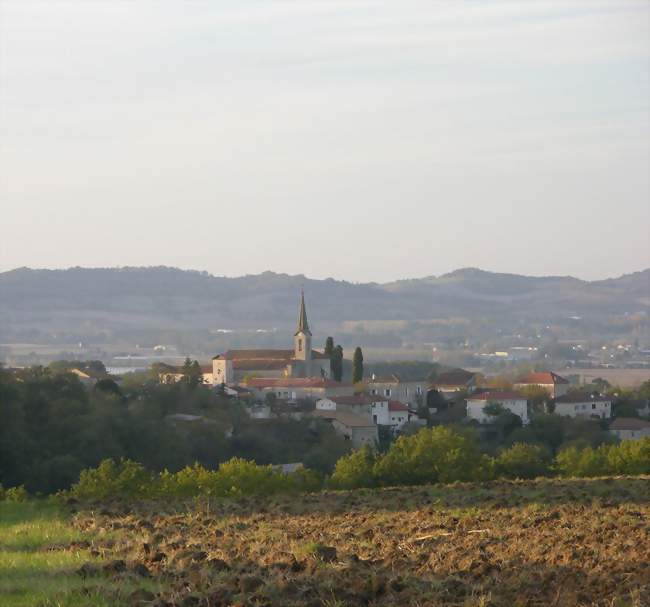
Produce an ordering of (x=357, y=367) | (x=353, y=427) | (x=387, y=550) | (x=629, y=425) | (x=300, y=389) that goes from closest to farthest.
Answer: (x=387, y=550) → (x=629, y=425) → (x=353, y=427) → (x=300, y=389) → (x=357, y=367)

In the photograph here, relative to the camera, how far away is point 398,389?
132875 mm

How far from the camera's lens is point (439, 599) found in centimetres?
945

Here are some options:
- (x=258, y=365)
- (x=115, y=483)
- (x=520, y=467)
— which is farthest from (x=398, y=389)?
(x=115, y=483)

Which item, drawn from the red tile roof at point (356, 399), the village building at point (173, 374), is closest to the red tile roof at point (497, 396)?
the red tile roof at point (356, 399)

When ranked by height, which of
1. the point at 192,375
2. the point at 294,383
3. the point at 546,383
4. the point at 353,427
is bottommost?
the point at 353,427

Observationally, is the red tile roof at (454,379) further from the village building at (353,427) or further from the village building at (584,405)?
the village building at (353,427)

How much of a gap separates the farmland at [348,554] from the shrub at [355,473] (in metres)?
11.9

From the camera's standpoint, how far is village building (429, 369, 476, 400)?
135 m

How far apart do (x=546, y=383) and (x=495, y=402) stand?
33411mm

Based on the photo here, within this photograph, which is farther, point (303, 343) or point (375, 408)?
point (303, 343)

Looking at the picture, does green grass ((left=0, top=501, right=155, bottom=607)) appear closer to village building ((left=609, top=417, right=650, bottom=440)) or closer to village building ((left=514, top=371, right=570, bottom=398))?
village building ((left=609, top=417, right=650, bottom=440))

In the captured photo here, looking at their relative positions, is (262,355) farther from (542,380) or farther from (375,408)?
(375,408)

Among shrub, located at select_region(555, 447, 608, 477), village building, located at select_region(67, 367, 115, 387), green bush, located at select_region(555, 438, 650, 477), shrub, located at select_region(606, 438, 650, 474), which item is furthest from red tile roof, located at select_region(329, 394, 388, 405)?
shrub, located at select_region(606, 438, 650, 474)

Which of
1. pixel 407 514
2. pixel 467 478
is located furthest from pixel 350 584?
pixel 467 478
